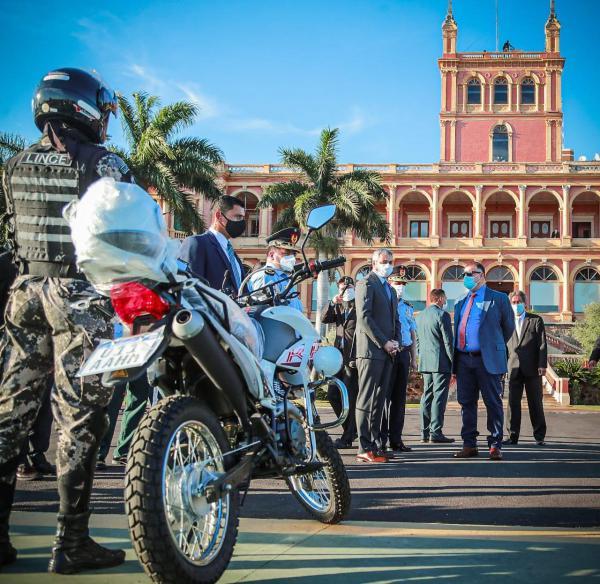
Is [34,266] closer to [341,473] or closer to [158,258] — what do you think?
[158,258]

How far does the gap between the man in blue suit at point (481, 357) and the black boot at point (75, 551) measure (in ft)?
15.4

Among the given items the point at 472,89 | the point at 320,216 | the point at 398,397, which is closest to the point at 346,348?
the point at 398,397

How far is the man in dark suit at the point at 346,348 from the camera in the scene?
7.57m

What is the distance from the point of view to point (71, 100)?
282 centimetres

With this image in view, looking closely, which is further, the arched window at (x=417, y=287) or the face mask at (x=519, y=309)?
the arched window at (x=417, y=287)

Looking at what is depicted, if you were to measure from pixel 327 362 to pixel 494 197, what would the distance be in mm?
47527

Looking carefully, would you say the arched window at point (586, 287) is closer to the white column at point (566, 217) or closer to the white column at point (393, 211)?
the white column at point (566, 217)

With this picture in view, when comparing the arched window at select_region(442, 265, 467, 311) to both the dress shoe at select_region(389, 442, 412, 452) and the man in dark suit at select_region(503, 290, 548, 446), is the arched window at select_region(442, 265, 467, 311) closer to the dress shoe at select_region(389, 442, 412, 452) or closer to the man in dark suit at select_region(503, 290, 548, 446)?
the man in dark suit at select_region(503, 290, 548, 446)

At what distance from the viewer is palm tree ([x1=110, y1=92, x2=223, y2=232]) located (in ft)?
85.9

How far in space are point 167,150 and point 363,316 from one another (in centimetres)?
2124

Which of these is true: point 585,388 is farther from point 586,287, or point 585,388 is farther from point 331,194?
point 586,287

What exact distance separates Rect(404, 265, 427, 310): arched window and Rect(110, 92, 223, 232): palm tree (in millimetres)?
22930

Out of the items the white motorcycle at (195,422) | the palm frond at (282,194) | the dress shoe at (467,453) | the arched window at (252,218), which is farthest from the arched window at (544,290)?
the white motorcycle at (195,422)

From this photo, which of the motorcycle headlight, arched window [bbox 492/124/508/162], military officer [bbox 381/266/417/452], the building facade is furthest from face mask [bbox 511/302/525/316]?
arched window [bbox 492/124/508/162]
